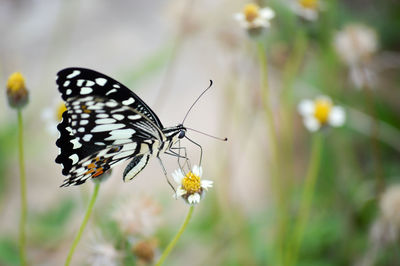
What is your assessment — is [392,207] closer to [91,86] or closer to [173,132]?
[173,132]

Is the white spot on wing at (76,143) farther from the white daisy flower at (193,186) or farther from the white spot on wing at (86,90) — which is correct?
the white daisy flower at (193,186)

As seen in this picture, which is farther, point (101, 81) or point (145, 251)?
point (145, 251)

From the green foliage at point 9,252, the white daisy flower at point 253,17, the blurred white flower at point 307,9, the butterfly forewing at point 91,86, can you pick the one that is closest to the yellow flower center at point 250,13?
the white daisy flower at point 253,17

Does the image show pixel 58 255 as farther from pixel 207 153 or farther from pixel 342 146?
pixel 342 146

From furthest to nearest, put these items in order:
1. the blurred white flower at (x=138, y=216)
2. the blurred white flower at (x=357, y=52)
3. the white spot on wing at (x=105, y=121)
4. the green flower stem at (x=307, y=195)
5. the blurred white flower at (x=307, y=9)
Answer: the blurred white flower at (x=357, y=52), the blurred white flower at (x=307, y=9), the green flower stem at (x=307, y=195), the blurred white flower at (x=138, y=216), the white spot on wing at (x=105, y=121)

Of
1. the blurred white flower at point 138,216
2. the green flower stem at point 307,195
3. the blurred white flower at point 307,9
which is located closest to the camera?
the blurred white flower at point 138,216

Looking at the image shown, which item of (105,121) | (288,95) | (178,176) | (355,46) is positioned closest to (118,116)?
(105,121)

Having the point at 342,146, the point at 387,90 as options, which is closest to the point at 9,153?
the point at 342,146
